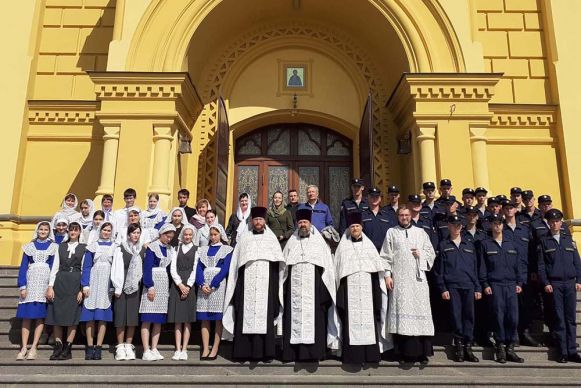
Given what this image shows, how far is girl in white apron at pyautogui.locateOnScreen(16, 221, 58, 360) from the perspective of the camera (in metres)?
5.71

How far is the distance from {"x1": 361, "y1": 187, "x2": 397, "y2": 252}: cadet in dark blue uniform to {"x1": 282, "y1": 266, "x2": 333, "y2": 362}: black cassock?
42.9 inches

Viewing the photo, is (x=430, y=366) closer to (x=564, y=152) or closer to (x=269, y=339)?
(x=269, y=339)

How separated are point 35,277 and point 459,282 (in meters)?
5.09

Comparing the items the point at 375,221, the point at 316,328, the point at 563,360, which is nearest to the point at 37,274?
the point at 316,328

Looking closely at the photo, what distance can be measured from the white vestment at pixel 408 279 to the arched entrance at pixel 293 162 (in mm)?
4589

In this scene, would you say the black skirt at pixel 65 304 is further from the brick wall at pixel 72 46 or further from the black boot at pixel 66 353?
the brick wall at pixel 72 46

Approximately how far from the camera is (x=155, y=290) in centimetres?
577

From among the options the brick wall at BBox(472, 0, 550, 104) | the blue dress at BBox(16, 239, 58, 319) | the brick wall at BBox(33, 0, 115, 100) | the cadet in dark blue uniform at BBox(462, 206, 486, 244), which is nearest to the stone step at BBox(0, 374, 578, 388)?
the blue dress at BBox(16, 239, 58, 319)

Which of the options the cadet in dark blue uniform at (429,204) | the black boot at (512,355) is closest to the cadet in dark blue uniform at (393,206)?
the cadet in dark blue uniform at (429,204)

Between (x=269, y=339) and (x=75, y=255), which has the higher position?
(x=75, y=255)

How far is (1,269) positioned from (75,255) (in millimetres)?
2664

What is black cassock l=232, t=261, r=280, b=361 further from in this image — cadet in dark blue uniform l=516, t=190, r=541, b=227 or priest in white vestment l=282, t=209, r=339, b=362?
cadet in dark blue uniform l=516, t=190, r=541, b=227

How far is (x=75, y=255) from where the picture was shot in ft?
19.5

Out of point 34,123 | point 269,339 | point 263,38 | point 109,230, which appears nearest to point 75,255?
point 109,230
